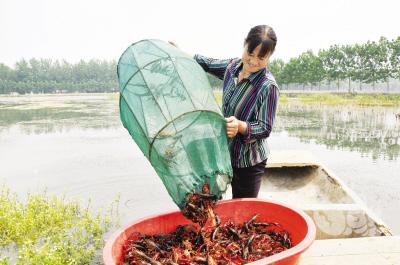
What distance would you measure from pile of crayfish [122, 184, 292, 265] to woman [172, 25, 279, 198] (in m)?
0.44

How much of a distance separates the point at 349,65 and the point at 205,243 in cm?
4676

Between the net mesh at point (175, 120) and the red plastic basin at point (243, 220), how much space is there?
11.3 inches

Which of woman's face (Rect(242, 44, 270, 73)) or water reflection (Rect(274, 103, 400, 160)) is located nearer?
woman's face (Rect(242, 44, 270, 73))

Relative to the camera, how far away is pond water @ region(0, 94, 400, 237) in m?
6.32

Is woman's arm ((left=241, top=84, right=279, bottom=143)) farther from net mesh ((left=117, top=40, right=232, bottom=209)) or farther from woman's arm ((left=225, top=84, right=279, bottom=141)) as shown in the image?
net mesh ((left=117, top=40, right=232, bottom=209))

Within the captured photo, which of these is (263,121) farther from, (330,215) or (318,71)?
(318,71)

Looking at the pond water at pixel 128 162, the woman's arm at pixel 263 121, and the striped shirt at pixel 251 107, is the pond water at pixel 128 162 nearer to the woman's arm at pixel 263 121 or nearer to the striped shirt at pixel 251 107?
the striped shirt at pixel 251 107

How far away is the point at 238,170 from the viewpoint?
91.6 inches

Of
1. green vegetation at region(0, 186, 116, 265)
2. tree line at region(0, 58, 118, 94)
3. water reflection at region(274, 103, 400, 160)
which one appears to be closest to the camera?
green vegetation at region(0, 186, 116, 265)

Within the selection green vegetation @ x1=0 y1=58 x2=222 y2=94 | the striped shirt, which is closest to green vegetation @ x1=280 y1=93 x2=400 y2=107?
the striped shirt

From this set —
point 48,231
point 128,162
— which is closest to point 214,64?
point 48,231

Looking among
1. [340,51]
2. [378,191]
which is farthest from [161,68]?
[340,51]

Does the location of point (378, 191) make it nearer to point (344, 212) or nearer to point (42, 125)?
point (344, 212)

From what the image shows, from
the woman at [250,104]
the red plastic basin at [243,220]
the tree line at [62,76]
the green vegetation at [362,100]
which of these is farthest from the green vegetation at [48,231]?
the tree line at [62,76]
